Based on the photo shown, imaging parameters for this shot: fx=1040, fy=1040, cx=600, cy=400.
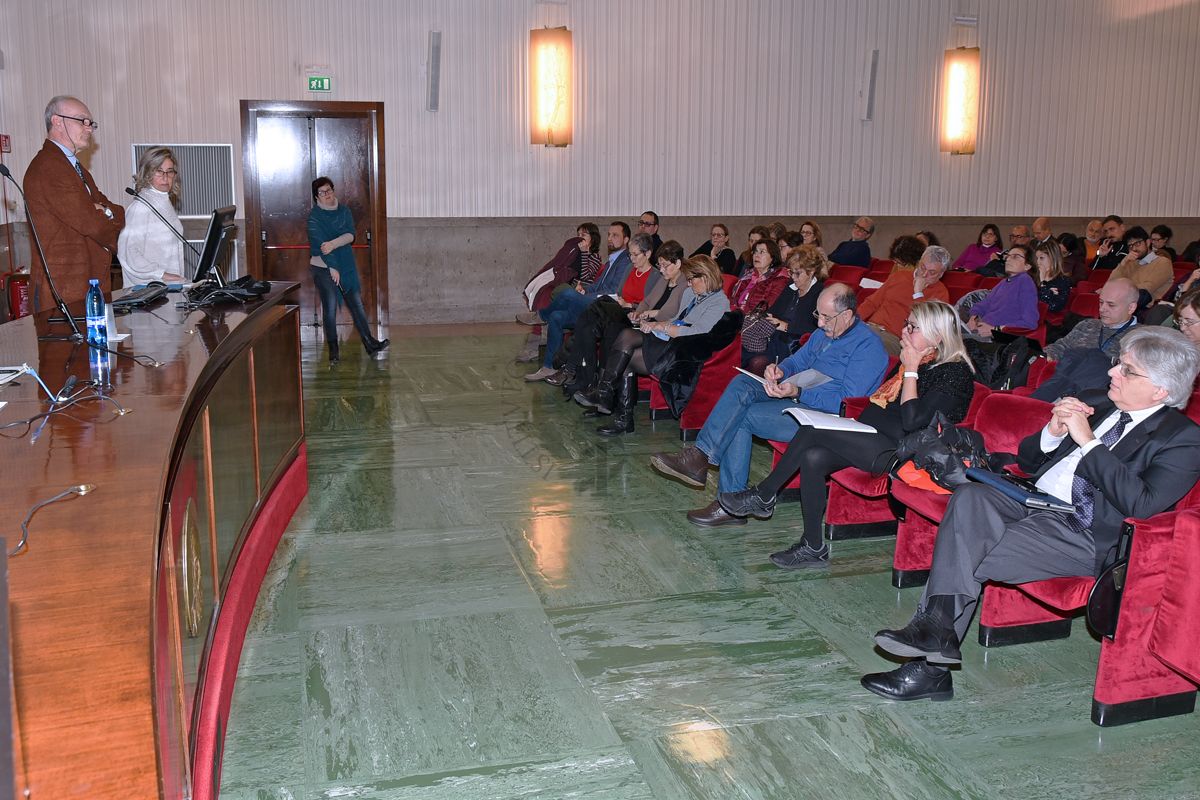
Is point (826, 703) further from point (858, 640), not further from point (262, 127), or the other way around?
point (262, 127)

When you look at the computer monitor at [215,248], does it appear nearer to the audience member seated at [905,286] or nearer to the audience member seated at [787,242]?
the audience member seated at [905,286]

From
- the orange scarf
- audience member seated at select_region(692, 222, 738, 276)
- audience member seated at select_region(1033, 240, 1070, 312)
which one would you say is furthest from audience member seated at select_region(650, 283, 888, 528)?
audience member seated at select_region(692, 222, 738, 276)

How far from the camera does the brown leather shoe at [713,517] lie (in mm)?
4816

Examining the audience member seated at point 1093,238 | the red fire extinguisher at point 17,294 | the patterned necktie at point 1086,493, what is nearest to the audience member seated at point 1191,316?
the patterned necktie at point 1086,493

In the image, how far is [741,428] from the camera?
15.9 ft

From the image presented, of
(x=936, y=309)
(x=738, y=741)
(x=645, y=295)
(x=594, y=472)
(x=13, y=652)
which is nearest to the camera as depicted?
(x=13, y=652)

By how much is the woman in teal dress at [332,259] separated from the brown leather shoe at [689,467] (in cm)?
456

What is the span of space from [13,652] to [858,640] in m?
2.83

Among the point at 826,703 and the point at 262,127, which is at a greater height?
the point at 262,127

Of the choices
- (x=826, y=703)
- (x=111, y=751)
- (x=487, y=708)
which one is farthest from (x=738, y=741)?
(x=111, y=751)

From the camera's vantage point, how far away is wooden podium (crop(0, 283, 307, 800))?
1538mm

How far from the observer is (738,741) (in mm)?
3010

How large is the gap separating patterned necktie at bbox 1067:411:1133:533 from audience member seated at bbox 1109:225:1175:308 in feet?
18.4

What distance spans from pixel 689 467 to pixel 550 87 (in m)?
7.14
